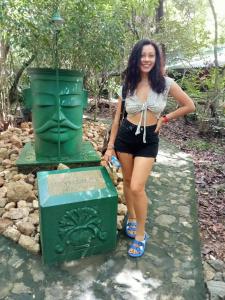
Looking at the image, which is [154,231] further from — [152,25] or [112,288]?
[152,25]

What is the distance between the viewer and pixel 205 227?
2959 millimetres

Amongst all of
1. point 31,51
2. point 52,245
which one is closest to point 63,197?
point 52,245

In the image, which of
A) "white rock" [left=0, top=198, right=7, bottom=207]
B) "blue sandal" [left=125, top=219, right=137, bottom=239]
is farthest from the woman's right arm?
"white rock" [left=0, top=198, right=7, bottom=207]

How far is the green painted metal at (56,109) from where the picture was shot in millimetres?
3322

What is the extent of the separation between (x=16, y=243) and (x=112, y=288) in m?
0.91

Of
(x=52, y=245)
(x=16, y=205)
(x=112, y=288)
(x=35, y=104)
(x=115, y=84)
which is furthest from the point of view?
(x=115, y=84)

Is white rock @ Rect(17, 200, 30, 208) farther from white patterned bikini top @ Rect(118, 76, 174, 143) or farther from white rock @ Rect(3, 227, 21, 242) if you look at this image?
white patterned bikini top @ Rect(118, 76, 174, 143)

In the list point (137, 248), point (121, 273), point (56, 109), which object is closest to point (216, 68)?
point (56, 109)

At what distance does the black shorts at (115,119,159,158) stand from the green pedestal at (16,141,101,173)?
53.8 inches

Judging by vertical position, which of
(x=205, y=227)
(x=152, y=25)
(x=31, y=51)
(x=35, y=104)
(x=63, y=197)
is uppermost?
(x=152, y=25)

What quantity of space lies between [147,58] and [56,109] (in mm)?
1581

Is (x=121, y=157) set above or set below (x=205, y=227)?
above

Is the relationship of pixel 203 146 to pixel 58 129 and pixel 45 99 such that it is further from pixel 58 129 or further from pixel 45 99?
pixel 45 99

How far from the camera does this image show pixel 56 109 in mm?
3414
